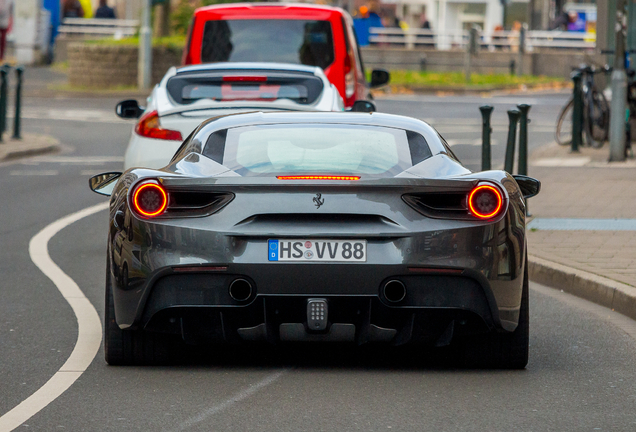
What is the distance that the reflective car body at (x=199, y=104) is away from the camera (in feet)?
30.8

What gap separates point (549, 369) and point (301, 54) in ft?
29.3

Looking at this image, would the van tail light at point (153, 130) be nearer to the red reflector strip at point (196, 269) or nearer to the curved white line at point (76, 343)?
the curved white line at point (76, 343)

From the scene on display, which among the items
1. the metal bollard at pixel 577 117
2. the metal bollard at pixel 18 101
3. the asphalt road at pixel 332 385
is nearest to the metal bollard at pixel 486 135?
the asphalt road at pixel 332 385

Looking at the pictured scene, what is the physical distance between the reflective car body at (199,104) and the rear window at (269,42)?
12.7 feet

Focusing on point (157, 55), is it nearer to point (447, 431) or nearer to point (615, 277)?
point (615, 277)

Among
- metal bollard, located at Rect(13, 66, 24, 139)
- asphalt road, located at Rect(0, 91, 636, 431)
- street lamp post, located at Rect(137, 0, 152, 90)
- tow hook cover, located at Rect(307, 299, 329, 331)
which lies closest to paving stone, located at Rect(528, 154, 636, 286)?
asphalt road, located at Rect(0, 91, 636, 431)

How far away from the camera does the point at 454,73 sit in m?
41.1

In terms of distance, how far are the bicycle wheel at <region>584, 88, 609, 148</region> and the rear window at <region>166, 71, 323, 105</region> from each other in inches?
342

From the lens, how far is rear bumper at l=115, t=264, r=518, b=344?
18.1ft

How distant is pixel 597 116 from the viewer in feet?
59.3

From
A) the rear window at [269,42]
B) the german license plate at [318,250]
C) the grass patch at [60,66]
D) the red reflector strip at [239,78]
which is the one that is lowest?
the german license plate at [318,250]

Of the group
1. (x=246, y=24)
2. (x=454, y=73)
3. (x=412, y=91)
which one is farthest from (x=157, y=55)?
(x=246, y=24)

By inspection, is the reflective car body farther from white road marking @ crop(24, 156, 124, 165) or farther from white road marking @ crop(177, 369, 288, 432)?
white road marking @ crop(24, 156, 124, 165)

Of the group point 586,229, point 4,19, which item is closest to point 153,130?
point 586,229
